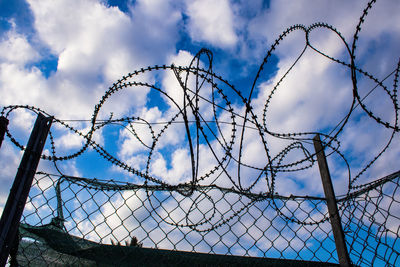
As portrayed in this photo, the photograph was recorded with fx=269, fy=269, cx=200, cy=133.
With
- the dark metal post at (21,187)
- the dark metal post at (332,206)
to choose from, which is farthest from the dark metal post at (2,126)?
the dark metal post at (332,206)

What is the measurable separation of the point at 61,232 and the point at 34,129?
33.3 inches

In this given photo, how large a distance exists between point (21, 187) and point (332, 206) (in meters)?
2.62

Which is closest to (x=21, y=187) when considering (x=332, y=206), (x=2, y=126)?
(x=2, y=126)

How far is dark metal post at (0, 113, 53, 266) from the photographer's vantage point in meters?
1.78

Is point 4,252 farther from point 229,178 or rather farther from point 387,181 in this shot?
point 387,181

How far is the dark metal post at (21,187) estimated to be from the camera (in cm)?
178

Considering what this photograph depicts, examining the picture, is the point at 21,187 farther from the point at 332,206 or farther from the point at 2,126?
the point at 332,206

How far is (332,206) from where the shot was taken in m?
2.54

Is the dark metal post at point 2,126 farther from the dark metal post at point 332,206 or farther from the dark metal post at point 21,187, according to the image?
the dark metal post at point 332,206

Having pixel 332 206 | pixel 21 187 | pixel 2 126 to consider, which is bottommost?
pixel 21 187

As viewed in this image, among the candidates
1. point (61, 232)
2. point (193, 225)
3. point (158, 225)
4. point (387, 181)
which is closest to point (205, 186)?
point (193, 225)

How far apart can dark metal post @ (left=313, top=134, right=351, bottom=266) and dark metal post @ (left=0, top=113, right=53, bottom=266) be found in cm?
248

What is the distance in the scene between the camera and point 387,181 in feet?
7.75

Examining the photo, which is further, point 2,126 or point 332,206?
point 332,206
